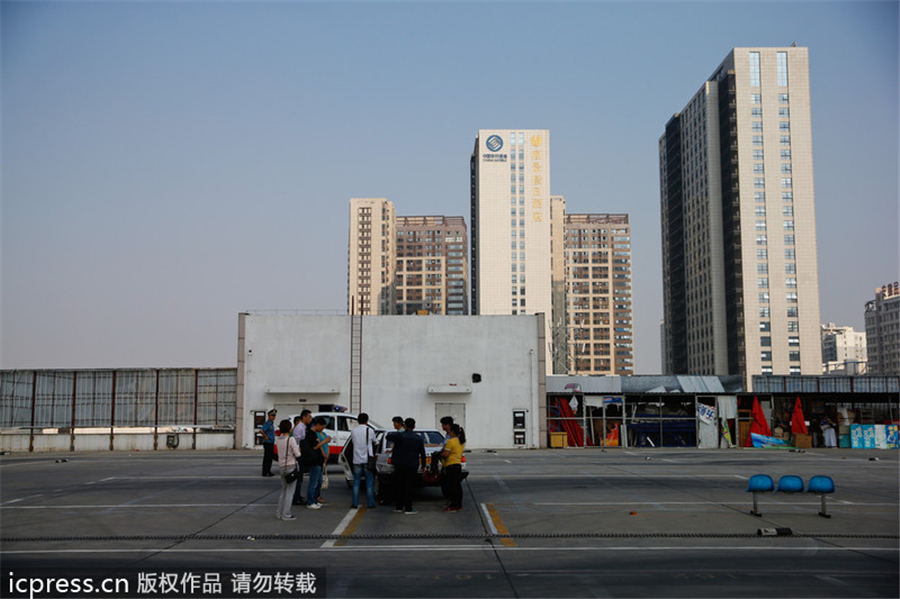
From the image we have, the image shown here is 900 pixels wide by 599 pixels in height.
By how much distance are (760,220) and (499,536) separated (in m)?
132

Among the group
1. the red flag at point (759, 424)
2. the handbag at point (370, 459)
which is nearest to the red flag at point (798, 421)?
the red flag at point (759, 424)

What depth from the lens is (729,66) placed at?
137750 millimetres

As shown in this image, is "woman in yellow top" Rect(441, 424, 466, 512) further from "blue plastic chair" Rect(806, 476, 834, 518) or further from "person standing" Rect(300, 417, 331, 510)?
"blue plastic chair" Rect(806, 476, 834, 518)

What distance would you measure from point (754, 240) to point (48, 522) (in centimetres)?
13293

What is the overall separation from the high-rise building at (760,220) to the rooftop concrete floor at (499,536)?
114 metres

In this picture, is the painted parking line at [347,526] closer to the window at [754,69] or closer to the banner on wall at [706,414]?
the banner on wall at [706,414]

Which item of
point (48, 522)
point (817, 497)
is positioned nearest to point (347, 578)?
point (48, 522)

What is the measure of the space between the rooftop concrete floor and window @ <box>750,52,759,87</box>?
127 metres

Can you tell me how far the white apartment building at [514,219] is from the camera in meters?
Answer: 177

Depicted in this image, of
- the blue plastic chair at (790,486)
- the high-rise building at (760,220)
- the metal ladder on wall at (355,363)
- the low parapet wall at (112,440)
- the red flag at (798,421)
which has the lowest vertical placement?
the low parapet wall at (112,440)

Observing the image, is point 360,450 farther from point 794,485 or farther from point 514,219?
point 514,219

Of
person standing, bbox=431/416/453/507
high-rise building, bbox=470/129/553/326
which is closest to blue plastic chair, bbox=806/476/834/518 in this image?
person standing, bbox=431/416/453/507

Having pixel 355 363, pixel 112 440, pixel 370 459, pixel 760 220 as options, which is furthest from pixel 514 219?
pixel 370 459

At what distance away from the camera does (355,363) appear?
40938 millimetres
